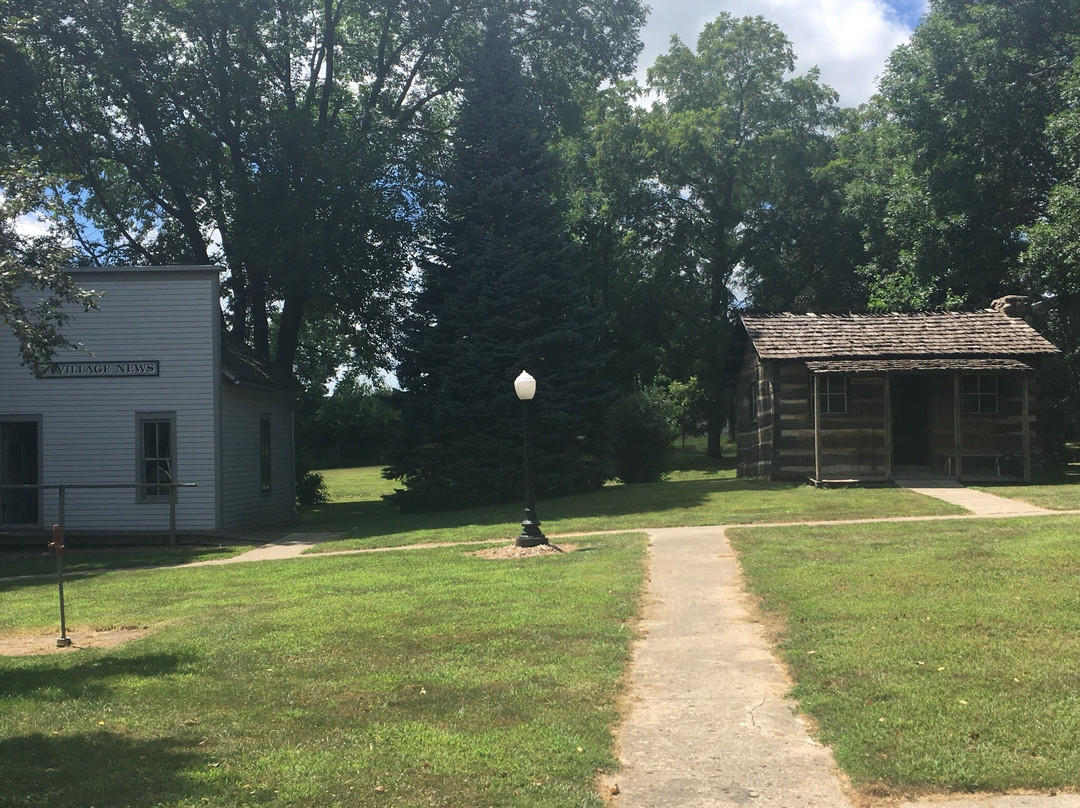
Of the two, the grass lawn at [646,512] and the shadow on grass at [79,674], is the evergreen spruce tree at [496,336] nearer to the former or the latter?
the grass lawn at [646,512]

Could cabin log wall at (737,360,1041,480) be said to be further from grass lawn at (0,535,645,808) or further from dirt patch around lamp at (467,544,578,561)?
grass lawn at (0,535,645,808)

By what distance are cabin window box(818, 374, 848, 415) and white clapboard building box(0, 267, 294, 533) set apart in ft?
45.1

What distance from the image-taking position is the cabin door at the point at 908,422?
25031 millimetres

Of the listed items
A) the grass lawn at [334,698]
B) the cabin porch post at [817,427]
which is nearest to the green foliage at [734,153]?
the cabin porch post at [817,427]

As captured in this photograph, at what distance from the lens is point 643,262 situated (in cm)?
4169

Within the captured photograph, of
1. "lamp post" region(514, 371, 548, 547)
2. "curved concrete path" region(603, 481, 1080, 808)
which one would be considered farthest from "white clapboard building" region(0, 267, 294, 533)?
"curved concrete path" region(603, 481, 1080, 808)

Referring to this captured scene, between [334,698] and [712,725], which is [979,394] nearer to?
[712,725]

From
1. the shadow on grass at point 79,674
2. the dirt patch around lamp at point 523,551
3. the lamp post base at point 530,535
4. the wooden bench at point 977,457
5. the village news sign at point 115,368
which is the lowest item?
the shadow on grass at point 79,674

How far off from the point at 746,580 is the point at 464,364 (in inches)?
560

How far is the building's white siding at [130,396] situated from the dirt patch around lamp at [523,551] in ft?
29.3

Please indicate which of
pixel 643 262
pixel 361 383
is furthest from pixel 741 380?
pixel 361 383

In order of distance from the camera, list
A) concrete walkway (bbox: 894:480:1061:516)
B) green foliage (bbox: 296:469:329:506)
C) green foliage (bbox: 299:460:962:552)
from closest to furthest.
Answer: concrete walkway (bbox: 894:480:1061:516) < green foliage (bbox: 299:460:962:552) < green foliage (bbox: 296:469:329:506)

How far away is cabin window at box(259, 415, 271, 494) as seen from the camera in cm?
2516

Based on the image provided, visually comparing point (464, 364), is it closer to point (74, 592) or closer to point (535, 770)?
point (74, 592)
